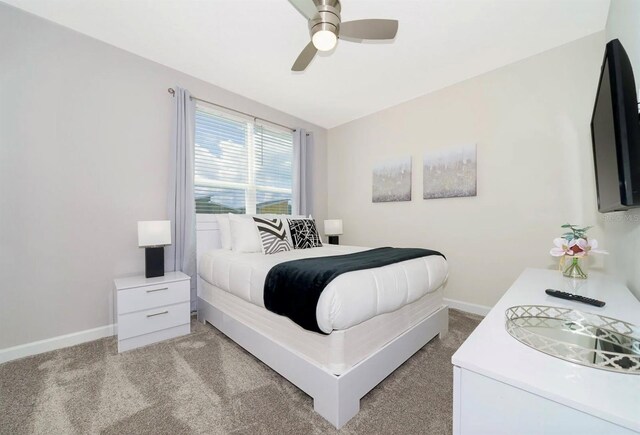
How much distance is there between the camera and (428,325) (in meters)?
2.09

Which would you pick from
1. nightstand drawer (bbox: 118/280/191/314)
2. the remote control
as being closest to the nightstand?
nightstand drawer (bbox: 118/280/191/314)

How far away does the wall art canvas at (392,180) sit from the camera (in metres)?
3.50

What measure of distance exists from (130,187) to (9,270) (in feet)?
3.39

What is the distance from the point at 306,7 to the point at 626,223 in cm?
231

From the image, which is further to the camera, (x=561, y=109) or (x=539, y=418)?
(x=561, y=109)

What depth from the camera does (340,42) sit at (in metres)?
2.36

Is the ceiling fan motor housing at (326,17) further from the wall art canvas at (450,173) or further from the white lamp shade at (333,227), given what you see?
the white lamp shade at (333,227)

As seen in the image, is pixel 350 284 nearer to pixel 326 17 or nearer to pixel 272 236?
pixel 272 236

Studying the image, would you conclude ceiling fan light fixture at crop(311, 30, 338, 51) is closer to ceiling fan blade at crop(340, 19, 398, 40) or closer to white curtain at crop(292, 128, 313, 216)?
ceiling fan blade at crop(340, 19, 398, 40)

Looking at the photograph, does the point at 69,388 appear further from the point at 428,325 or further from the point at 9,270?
the point at 428,325

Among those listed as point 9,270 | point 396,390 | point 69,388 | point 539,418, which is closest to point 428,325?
point 396,390

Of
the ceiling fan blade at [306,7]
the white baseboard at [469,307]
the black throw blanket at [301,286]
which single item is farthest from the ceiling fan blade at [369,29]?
the white baseboard at [469,307]

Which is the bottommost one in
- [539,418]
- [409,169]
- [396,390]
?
[396,390]

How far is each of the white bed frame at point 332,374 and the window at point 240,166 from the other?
4.81 ft
